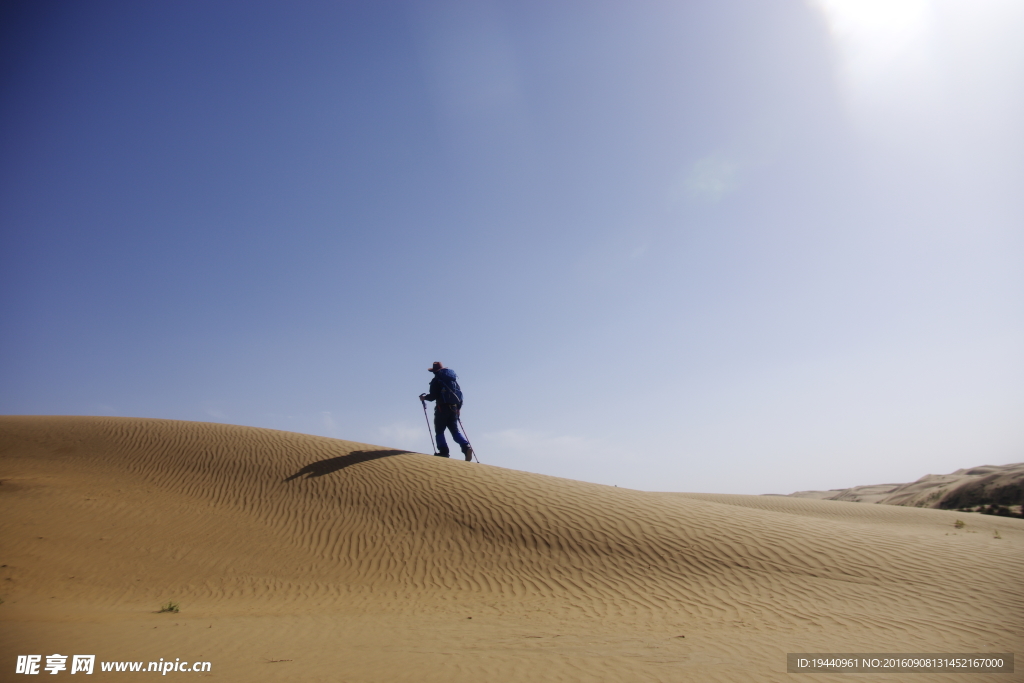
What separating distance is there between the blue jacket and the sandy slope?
5.33ft

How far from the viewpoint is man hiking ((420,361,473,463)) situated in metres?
12.3

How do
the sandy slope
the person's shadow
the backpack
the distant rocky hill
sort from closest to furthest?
the sandy slope < the person's shadow < the backpack < the distant rocky hill

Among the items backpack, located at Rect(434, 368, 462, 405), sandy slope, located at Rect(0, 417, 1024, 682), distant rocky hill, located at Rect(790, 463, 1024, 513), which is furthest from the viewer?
distant rocky hill, located at Rect(790, 463, 1024, 513)

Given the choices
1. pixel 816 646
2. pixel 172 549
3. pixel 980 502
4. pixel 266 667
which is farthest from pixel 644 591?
pixel 980 502

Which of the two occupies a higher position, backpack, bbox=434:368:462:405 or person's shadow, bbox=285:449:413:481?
backpack, bbox=434:368:462:405

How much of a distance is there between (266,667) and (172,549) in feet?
19.2

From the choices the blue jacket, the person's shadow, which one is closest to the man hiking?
the blue jacket

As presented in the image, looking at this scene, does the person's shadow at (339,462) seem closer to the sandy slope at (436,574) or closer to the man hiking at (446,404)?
the sandy slope at (436,574)

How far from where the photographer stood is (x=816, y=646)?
16.0 feet

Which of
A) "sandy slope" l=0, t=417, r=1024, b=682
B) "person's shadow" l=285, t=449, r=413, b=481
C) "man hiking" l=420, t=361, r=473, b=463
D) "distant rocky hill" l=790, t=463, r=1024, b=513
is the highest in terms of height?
"man hiking" l=420, t=361, r=473, b=463

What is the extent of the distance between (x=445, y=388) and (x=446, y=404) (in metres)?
0.44

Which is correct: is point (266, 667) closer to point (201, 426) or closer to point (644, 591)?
point (644, 591)

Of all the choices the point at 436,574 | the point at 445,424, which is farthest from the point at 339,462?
the point at 436,574

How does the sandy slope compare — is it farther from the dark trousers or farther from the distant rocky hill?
the distant rocky hill
